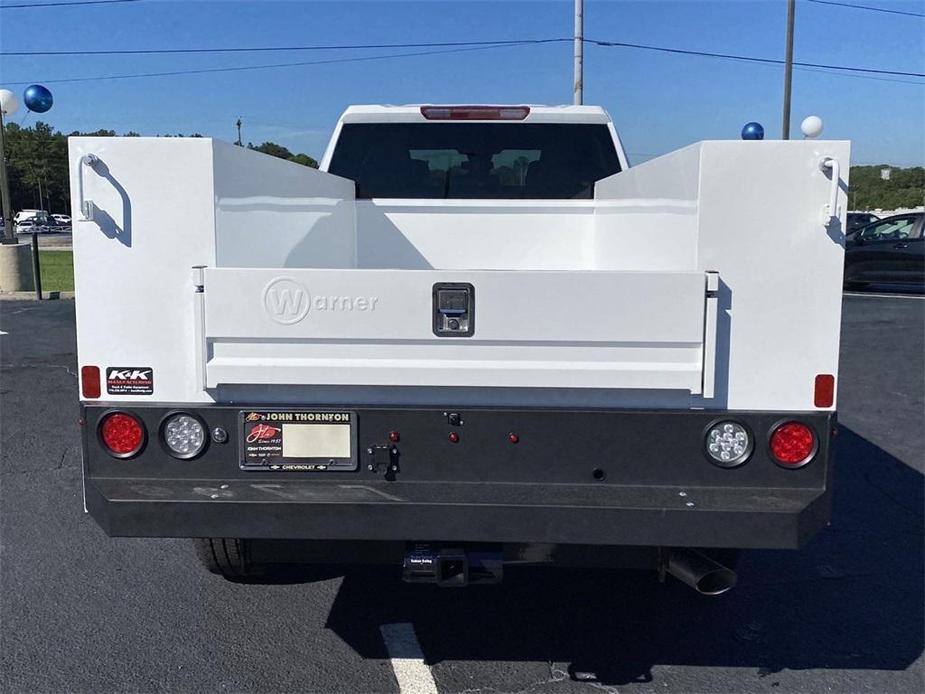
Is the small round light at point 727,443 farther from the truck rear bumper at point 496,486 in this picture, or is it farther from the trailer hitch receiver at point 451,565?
the trailer hitch receiver at point 451,565

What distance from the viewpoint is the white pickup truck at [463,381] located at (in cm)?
279

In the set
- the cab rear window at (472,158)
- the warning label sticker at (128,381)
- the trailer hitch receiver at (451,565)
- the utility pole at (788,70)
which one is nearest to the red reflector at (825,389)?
the trailer hitch receiver at (451,565)

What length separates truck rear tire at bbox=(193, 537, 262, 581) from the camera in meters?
3.57

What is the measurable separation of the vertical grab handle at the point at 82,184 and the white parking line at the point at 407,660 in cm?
203

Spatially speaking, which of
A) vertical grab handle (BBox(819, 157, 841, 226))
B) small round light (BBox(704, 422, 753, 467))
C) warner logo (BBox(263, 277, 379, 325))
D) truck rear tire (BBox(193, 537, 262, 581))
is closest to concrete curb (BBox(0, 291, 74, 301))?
truck rear tire (BBox(193, 537, 262, 581))

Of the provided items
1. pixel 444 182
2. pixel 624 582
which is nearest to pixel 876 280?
pixel 444 182

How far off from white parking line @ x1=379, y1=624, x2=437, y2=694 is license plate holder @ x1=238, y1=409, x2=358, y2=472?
974 mm

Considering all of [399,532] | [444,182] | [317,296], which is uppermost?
[444,182]

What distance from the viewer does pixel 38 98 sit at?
16.1 m

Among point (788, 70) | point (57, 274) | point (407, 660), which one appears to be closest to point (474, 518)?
point (407, 660)

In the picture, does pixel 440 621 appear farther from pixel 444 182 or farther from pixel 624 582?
pixel 444 182

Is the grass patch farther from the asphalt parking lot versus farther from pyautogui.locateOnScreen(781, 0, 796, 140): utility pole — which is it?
pyautogui.locateOnScreen(781, 0, 796, 140): utility pole

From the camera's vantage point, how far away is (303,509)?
9.13 feet

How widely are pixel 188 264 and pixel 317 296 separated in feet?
1.50
